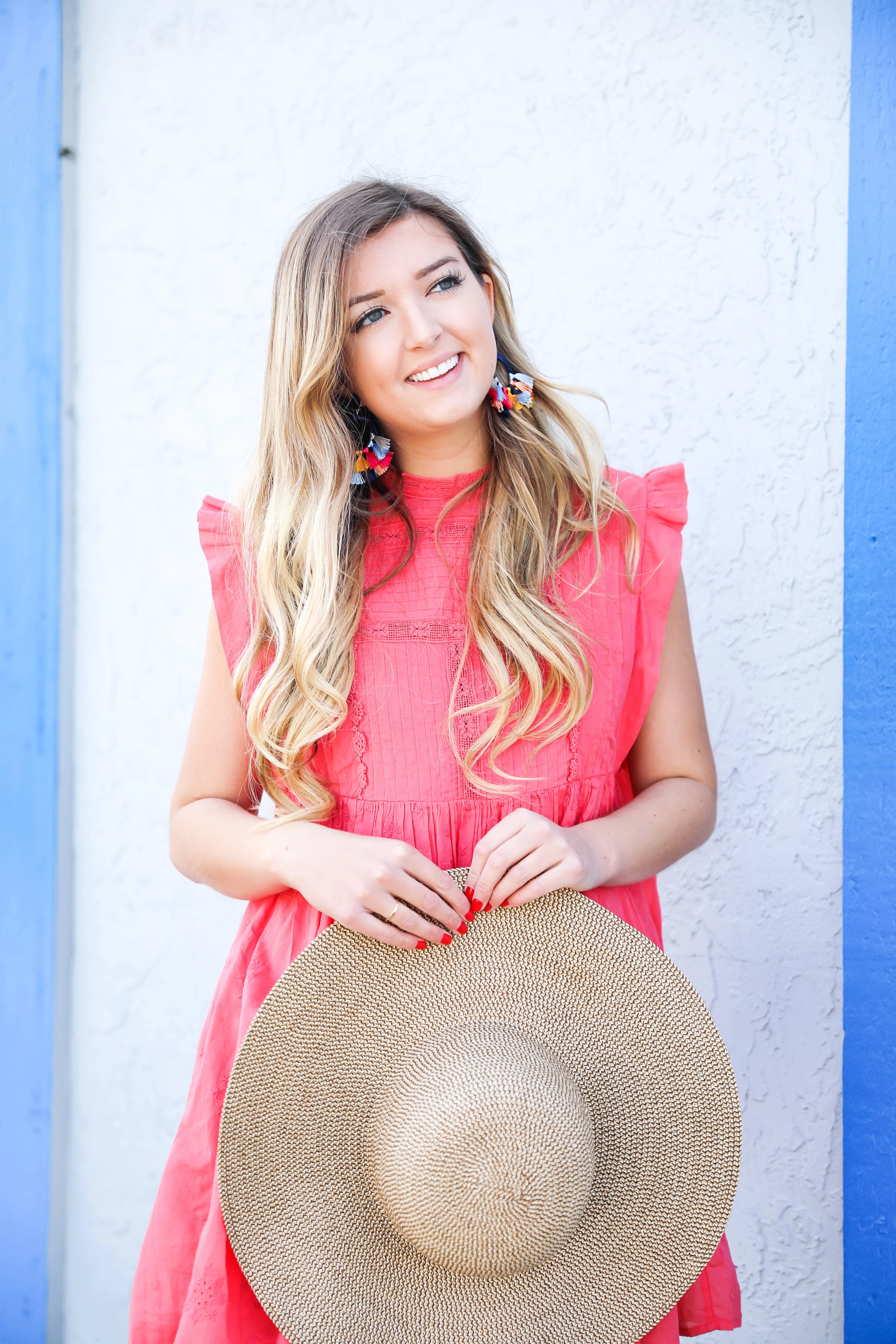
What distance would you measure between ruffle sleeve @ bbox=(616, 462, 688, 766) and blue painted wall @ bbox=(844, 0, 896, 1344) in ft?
1.76

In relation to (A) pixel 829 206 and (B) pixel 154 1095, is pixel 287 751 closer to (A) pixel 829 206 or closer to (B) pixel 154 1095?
(B) pixel 154 1095

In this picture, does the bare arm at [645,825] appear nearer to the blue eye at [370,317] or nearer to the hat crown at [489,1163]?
the hat crown at [489,1163]

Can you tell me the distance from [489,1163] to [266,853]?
0.52 m

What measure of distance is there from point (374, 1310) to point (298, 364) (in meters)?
1.28

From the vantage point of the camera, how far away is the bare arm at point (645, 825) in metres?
1.22

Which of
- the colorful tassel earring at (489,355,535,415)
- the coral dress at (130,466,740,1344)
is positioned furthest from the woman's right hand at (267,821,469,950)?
the colorful tassel earring at (489,355,535,415)

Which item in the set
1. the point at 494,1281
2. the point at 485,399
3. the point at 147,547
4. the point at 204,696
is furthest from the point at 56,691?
the point at 494,1281

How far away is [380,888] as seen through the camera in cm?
123

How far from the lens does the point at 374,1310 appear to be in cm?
112

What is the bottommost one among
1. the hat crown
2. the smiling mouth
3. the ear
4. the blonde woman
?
the hat crown

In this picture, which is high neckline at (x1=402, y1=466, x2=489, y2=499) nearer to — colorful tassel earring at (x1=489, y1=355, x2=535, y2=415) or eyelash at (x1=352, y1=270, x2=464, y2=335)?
colorful tassel earring at (x1=489, y1=355, x2=535, y2=415)

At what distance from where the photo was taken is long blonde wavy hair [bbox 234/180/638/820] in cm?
145

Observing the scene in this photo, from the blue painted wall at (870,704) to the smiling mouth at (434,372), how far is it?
33.2 inches

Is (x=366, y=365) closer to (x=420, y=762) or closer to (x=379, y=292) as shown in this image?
(x=379, y=292)
